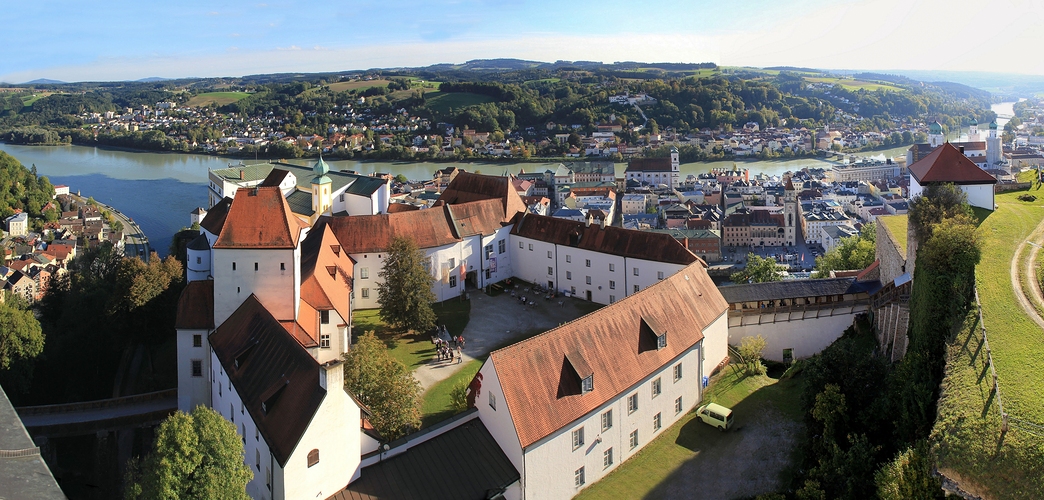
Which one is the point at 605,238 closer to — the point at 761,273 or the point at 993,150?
the point at 761,273

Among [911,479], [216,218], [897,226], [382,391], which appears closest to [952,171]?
[897,226]

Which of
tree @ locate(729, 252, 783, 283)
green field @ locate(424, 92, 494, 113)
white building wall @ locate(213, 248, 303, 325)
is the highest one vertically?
green field @ locate(424, 92, 494, 113)

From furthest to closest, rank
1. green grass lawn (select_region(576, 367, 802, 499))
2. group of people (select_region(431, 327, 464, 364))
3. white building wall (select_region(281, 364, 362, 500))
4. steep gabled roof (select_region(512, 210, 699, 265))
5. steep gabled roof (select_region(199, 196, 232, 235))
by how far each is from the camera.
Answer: steep gabled roof (select_region(199, 196, 232, 235))
steep gabled roof (select_region(512, 210, 699, 265))
group of people (select_region(431, 327, 464, 364))
green grass lawn (select_region(576, 367, 802, 499))
white building wall (select_region(281, 364, 362, 500))

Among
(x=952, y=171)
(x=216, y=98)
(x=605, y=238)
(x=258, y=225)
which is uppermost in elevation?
(x=216, y=98)

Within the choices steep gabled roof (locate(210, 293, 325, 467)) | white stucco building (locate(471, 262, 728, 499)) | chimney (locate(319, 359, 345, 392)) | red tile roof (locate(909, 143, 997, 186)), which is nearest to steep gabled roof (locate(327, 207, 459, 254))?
steep gabled roof (locate(210, 293, 325, 467))

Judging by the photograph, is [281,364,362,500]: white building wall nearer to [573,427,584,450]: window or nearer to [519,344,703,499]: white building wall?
[519,344,703,499]: white building wall

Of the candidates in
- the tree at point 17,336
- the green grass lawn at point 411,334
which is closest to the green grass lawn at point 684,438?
the green grass lawn at point 411,334
